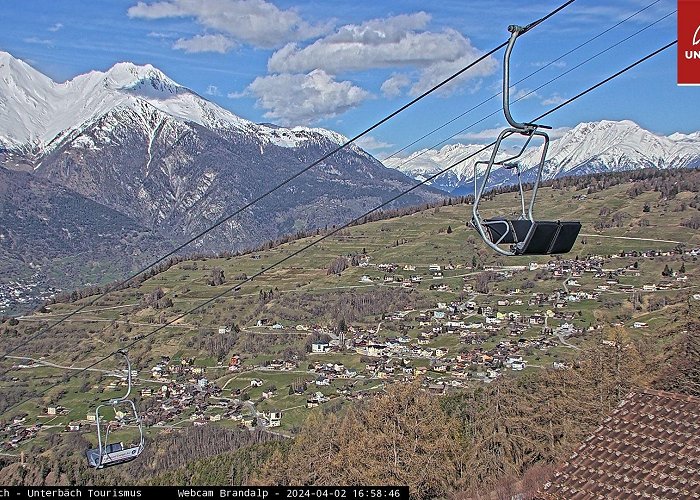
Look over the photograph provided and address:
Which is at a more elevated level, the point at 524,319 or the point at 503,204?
the point at 503,204

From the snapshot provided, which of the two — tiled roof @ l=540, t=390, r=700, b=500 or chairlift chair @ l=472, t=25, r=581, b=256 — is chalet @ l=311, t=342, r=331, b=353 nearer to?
tiled roof @ l=540, t=390, r=700, b=500

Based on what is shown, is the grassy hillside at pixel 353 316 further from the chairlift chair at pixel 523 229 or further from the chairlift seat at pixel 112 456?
the chairlift chair at pixel 523 229

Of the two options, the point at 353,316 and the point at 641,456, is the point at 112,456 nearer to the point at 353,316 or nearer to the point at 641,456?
the point at 641,456

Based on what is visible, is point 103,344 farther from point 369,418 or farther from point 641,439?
point 641,439

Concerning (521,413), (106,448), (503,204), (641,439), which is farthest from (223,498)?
(503,204)

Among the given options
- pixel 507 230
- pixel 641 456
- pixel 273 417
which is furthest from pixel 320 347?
pixel 507 230

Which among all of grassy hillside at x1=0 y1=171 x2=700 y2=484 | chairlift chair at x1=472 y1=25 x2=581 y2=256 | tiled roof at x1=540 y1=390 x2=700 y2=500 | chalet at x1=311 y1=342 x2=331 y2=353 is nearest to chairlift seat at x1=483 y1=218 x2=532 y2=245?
chairlift chair at x1=472 y1=25 x2=581 y2=256
